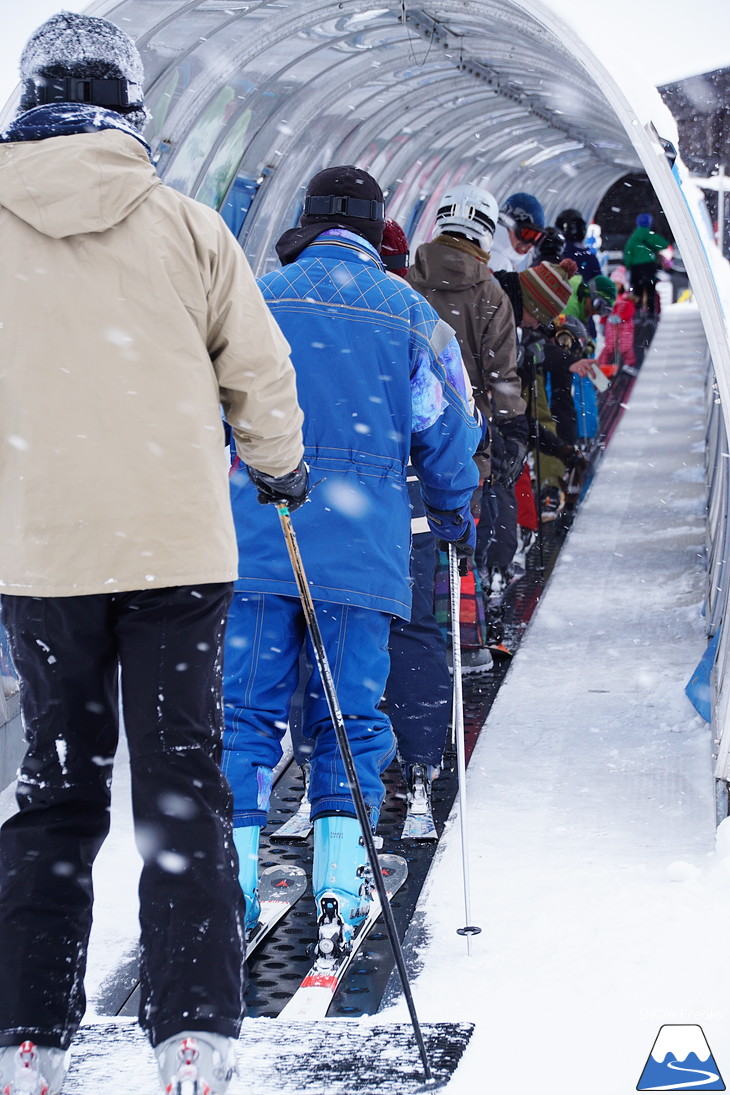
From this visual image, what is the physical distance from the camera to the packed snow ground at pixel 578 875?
9.26 ft

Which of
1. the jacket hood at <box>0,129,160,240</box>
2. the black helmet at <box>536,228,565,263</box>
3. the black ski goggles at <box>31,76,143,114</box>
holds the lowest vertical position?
the jacket hood at <box>0,129,160,240</box>

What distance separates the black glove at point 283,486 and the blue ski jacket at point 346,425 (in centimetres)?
46

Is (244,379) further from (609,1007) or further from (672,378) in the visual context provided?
(672,378)

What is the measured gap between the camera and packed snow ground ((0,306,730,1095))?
282cm

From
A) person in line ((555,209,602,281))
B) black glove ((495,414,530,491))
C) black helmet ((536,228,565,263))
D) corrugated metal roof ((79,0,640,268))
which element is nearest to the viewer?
corrugated metal roof ((79,0,640,268))

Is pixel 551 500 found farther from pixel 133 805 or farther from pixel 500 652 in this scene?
pixel 133 805

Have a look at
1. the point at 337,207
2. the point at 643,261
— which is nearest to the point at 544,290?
the point at 337,207

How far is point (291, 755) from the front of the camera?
5.23 m

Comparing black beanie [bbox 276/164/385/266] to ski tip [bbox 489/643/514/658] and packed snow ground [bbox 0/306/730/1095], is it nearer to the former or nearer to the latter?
packed snow ground [bbox 0/306/730/1095]

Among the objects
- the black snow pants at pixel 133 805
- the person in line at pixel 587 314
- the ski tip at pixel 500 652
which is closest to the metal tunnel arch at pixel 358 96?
the ski tip at pixel 500 652

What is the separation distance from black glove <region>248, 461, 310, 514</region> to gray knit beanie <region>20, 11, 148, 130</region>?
2.84 ft

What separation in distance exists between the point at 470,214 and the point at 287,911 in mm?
2992

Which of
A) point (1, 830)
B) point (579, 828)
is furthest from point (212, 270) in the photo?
point (579, 828)

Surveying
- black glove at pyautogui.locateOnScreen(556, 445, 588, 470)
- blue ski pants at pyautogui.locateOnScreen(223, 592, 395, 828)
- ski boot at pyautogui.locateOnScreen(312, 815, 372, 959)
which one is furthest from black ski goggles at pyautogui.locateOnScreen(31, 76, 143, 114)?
black glove at pyautogui.locateOnScreen(556, 445, 588, 470)
